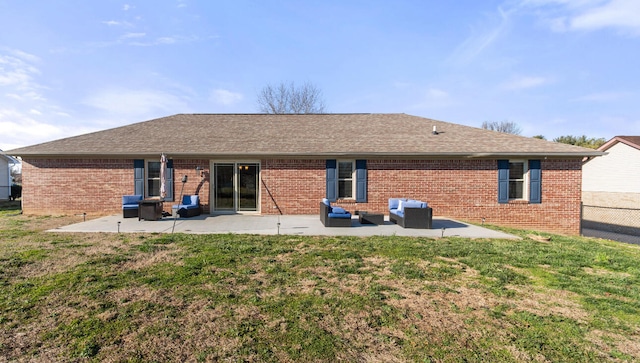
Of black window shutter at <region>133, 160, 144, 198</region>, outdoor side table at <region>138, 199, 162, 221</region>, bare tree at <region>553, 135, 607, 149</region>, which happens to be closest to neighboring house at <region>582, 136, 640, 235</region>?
bare tree at <region>553, 135, 607, 149</region>

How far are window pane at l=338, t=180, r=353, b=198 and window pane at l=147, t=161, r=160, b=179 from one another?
25.2ft

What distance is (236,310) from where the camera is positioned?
138 inches

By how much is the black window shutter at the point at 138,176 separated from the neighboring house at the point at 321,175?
4 centimetres

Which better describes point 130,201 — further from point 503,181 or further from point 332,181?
point 503,181

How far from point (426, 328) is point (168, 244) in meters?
5.95

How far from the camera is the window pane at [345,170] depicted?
11.6 metres

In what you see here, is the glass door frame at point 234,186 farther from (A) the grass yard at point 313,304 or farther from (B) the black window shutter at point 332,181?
(A) the grass yard at point 313,304

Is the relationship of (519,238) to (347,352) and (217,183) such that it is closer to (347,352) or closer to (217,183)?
(347,352)

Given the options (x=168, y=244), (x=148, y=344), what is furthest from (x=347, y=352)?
(x=168, y=244)

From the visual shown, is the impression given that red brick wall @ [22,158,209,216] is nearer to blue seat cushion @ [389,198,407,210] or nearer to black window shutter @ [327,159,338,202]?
black window shutter @ [327,159,338,202]

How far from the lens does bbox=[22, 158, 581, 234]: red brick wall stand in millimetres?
11289

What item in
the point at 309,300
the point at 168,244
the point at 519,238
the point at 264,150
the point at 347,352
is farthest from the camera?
the point at 264,150

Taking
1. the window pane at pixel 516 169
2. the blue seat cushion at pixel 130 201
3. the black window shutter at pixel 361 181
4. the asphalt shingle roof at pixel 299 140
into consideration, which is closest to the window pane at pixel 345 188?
the black window shutter at pixel 361 181

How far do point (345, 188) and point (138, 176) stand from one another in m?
8.55
